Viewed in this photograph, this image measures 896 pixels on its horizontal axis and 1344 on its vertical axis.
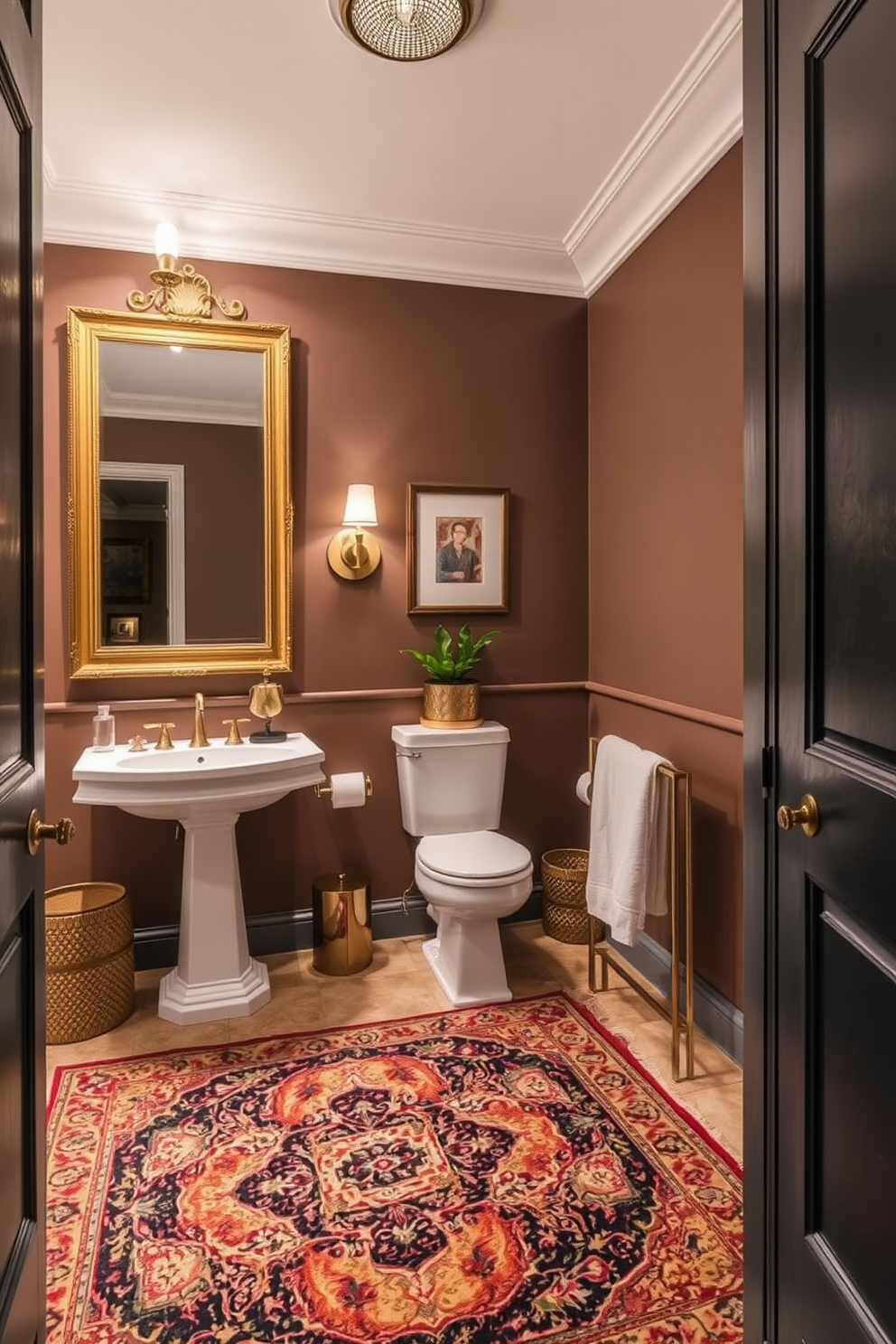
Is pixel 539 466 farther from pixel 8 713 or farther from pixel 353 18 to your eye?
pixel 8 713

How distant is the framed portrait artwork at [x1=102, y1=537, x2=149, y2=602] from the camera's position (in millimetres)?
2797

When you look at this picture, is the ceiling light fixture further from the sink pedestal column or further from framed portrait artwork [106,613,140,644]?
the sink pedestal column

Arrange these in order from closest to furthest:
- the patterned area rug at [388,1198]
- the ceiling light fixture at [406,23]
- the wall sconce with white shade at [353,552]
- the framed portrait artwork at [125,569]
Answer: the patterned area rug at [388,1198] → the ceiling light fixture at [406,23] → the framed portrait artwork at [125,569] → the wall sconce with white shade at [353,552]

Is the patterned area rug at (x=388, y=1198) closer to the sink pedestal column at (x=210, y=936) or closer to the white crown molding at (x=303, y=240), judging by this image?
the sink pedestal column at (x=210, y=936)

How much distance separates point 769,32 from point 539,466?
6.73ft

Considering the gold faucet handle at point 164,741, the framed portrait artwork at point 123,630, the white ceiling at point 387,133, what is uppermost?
the white ceiling at point 387,133

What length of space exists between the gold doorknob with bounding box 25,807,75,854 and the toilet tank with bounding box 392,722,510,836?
1834 mm

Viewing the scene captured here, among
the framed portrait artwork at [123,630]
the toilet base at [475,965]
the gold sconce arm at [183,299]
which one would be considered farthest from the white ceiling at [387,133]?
the toilet base at [475,965]

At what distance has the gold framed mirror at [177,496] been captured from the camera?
9.06 ft

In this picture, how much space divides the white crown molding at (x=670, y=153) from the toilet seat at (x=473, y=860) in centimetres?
214

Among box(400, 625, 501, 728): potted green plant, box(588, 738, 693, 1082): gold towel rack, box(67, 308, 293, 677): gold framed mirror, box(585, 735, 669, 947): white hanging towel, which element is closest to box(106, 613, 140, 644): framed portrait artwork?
box(67, 308, 293, 677): gold framed mirror

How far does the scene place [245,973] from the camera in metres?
2.65

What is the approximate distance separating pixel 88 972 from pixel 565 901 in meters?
1.70

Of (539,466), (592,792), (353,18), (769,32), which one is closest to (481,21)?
(353,18)
